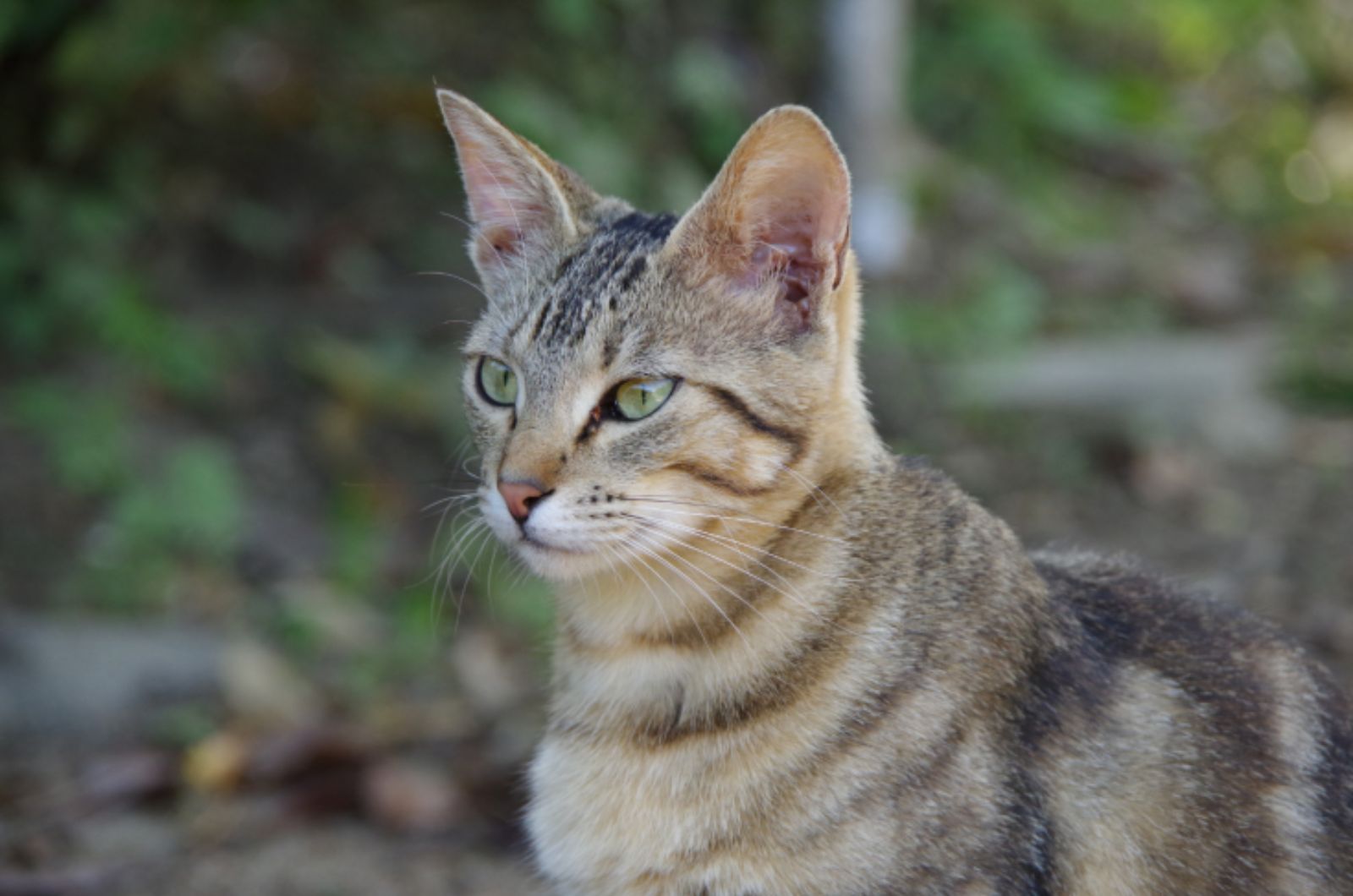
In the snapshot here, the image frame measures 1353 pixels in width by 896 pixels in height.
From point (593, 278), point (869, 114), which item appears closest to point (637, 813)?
point (593, 278)

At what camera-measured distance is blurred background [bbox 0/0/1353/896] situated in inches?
182

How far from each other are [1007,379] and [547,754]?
4.19 m

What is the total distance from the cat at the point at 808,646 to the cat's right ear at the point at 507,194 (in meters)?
0.20

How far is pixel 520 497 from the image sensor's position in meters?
2.74

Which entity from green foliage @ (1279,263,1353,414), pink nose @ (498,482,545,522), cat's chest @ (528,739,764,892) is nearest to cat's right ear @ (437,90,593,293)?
pink nose @ (498,482,545,522)

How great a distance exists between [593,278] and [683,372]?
0.34 m

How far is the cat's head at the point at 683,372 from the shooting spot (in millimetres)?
2744

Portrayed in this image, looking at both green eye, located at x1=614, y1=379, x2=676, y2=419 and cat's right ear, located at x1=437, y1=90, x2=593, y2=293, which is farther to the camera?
cat's right ear, located at x1=437, y1=90, x2=593, y2=293

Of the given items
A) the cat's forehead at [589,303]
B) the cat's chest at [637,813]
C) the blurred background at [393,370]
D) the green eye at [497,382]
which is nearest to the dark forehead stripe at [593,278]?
the cat's forehead at [589,303]

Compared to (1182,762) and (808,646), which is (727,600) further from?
(1182,762)

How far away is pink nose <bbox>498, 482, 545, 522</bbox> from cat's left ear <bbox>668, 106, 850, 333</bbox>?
1.94 ft

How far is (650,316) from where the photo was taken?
115 inches

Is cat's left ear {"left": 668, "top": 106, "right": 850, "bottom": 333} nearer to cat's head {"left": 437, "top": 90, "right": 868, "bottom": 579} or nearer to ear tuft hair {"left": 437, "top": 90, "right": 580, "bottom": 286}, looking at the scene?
cat's head {"left": 437, "top": 90, "right": 868, "bottom": 579}

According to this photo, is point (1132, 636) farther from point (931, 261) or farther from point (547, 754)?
point (931, 261)
